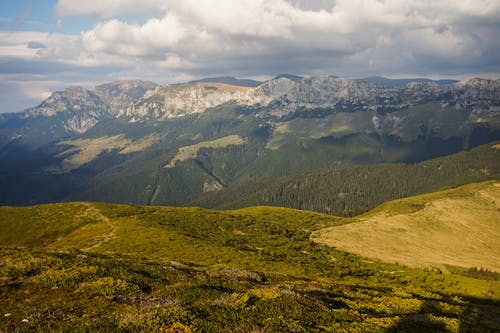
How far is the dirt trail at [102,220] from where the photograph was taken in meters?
97.8

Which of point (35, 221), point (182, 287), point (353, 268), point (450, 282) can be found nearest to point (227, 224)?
point (353, 268)

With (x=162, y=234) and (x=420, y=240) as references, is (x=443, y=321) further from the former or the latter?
(x=420, y=240)

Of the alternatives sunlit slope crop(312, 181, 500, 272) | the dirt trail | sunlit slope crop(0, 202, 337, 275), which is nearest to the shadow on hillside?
sunlit slope crop(0, 202, 337, 275)

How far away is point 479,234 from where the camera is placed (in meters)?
182

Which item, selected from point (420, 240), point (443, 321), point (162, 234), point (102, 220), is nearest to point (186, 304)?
point (443, 321)

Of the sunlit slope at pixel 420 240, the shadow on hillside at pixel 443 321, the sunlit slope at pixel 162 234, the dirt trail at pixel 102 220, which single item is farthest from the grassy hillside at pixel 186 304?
the sunlit slope at pixel 420 240

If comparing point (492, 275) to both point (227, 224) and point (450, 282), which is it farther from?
point (227, 224)

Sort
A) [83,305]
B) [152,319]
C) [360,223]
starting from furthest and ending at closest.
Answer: [360,223] < [83,305] < [152,319]

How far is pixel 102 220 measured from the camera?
130 meters

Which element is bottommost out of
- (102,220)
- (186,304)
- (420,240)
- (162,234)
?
(420,240)

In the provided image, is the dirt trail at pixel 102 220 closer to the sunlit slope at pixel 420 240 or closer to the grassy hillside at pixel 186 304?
the grassy hillside at pixel 186 304

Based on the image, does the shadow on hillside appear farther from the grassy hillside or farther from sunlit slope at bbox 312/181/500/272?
sunlit slope at bbox 312/181/500/272

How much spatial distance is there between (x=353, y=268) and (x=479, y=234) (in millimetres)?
119797

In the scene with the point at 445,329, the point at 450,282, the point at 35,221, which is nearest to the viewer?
the point at 445,329
